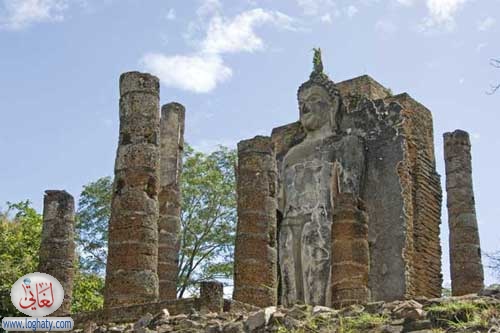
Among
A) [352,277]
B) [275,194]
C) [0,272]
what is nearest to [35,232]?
[0,272]

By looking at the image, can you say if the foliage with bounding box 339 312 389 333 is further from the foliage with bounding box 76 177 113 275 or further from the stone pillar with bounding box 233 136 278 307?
the foliage with bounding box 76 177 113 275

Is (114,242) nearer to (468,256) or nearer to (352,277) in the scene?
(352,277)

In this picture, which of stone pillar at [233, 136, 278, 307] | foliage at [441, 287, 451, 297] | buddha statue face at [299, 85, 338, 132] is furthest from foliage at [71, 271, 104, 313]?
foliage at [441, 287, 451, 297]

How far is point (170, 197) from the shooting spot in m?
16.7

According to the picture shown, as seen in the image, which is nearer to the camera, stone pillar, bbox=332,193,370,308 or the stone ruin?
stone pillar, bbox=332,193,370,308

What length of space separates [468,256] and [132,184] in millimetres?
6333

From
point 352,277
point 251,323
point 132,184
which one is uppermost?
point 132,184

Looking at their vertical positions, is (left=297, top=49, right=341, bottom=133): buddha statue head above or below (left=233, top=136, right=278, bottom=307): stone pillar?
above

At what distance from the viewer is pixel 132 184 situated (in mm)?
12609

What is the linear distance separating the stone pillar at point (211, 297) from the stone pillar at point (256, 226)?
274 cm

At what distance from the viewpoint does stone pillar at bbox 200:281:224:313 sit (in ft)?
34.6

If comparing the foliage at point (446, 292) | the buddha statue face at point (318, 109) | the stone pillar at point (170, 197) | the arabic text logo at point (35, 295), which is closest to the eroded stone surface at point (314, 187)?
the buddha statue face at point (318, 109)

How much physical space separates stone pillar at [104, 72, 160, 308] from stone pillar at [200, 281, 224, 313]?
5.40 feet

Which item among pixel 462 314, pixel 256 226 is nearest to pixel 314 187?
pixel 256 226
